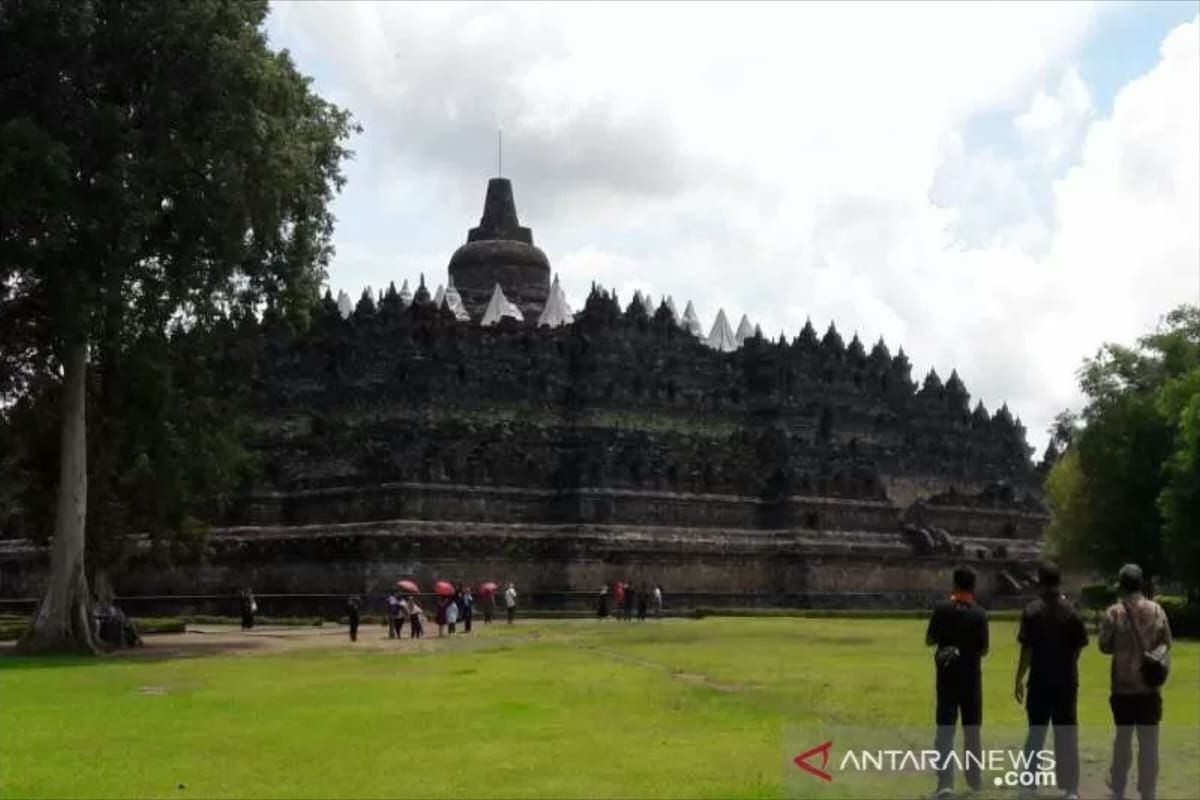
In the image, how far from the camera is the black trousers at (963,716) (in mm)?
11953

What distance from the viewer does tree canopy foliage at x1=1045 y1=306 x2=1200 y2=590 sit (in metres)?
48.0

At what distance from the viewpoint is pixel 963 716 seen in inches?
482

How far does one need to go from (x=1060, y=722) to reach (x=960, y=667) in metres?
0.91

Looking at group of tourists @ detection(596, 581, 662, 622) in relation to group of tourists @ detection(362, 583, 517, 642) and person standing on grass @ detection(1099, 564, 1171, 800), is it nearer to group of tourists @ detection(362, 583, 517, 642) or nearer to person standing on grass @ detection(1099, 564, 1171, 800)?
group of tourists @ detection(362, 583, 517, 642)

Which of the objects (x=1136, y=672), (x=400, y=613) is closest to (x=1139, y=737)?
(x=1136, y=672)

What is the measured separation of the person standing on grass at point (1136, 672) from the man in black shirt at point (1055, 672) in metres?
0.28

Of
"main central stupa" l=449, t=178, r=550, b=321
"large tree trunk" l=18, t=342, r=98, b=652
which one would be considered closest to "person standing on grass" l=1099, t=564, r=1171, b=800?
"large tree trunk" l=18, t=342, r=98, b=652

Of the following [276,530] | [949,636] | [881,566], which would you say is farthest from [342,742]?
[881,566]

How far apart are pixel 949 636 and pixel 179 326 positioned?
27.0 metres

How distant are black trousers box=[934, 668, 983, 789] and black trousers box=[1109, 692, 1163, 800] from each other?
1081 millimetres

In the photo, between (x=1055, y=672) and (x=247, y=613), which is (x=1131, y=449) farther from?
(x=1055, y=672)

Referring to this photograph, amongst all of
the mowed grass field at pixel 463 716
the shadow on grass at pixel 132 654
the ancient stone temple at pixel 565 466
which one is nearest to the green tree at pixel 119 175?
the shadow on grass at pixel 132 654

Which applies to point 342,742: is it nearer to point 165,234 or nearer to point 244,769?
point 244,769

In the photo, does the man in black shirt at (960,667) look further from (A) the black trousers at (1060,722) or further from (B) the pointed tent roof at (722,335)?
(B) the pointed tent roof at (722,335)
